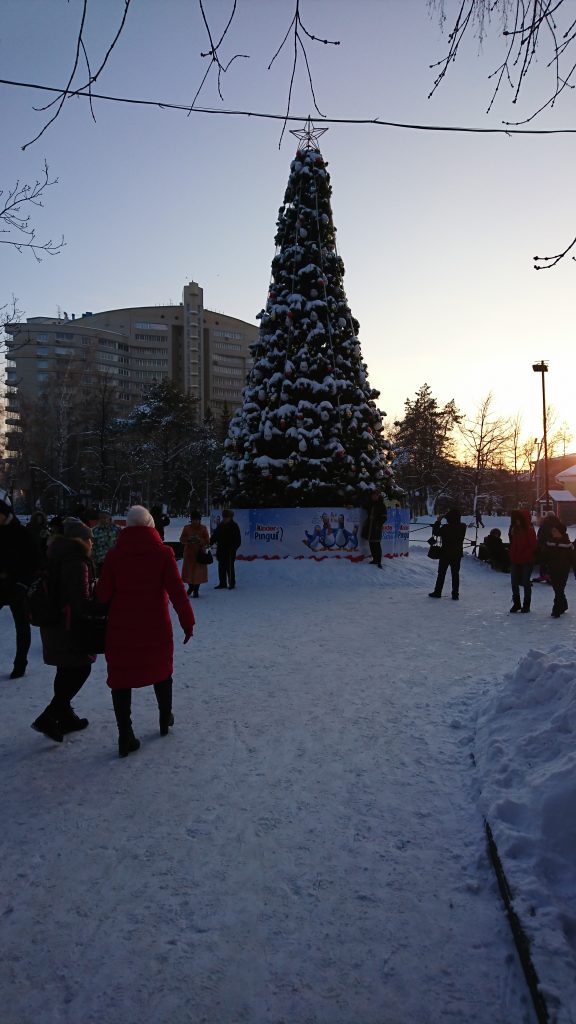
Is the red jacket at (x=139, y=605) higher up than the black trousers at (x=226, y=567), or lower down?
higher up

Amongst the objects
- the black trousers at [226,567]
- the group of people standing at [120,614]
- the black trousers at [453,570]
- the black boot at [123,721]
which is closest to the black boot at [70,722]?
the group of people standing at [120,614]

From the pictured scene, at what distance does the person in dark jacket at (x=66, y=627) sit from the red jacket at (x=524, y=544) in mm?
8278

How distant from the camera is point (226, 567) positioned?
14.1m

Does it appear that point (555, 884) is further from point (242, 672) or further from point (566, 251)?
point (242, 672)

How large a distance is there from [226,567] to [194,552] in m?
1.69

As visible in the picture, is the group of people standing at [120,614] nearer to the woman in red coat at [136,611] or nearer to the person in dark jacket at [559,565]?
the woman in red coat at [136,611]

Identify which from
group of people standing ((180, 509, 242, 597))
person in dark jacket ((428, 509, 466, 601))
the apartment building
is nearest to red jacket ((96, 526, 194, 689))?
group of people standing ((180, 509, 242, 597))

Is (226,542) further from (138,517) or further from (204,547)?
(138,517)

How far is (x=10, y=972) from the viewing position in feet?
7.57

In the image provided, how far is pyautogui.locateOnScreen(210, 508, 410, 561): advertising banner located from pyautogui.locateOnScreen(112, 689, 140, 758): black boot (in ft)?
41.5

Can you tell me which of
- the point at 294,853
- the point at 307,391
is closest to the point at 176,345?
the point at 307,391

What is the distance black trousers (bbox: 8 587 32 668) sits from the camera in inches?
252

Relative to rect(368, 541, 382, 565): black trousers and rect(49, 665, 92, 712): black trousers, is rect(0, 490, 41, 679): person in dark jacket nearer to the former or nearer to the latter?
rect(49, 665, 92, 712): black trousers

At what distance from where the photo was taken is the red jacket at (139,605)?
4.34 metres
